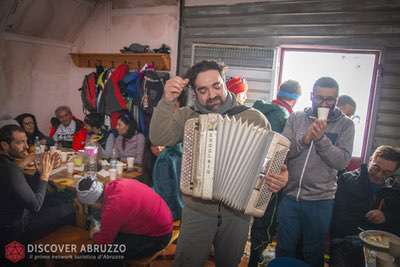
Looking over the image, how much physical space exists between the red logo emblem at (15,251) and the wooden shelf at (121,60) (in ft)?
11.0

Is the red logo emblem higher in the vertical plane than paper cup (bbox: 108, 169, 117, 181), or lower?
lower

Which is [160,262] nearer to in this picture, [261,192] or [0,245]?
[0,245]

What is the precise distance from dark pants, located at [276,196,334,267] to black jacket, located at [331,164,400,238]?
0.68 feet

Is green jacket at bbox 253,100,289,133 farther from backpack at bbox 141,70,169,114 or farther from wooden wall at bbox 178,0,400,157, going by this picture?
backpack at bbox 141,70,169,114

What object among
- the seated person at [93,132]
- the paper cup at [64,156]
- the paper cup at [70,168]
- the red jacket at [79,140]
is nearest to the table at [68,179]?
the paper cup at [70,168]

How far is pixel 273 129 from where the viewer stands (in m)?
2.60

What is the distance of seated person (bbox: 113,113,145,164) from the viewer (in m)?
3.96

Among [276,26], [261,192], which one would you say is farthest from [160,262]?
[276,26]

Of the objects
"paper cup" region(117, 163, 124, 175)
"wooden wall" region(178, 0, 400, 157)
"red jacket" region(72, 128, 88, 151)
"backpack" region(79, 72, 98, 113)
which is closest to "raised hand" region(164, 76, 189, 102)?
"paper cup" region(117, 163, 124, 175)

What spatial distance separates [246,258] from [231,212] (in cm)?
170

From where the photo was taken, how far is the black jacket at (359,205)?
251 centimetres

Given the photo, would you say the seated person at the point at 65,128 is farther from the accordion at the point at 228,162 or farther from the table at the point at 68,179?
the accordion at the point at 228,162

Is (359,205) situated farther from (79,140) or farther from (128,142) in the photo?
(79,140)

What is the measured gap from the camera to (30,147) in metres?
4.34
